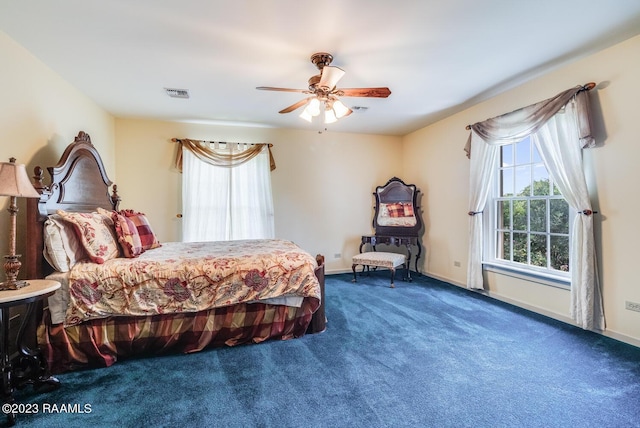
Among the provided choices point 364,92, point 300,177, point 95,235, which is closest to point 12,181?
point 95,235

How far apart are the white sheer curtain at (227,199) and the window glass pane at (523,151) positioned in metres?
3.51

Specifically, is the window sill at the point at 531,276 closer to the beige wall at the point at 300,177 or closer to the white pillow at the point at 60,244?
the beige wall at the point at 300,177

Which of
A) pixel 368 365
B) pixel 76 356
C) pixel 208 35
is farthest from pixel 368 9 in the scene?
pixel 76 356

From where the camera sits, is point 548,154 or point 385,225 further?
point 385,225

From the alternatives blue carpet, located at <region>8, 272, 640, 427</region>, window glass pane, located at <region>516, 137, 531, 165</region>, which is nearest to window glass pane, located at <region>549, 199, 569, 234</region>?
window glass pane, located at <region>516, 137, 531, 165</region>

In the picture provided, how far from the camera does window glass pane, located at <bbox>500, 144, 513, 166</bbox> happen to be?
12.2 feet

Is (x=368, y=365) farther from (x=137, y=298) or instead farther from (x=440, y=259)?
(x=440, y=259)

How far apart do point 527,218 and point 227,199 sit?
4.14 metres

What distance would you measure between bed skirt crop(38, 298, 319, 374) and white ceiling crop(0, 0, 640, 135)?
2.20m

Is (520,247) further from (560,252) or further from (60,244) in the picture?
(60,244)

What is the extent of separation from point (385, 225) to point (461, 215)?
1.27 meters

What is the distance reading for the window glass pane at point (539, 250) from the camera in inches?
130

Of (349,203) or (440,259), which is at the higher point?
(349,203)

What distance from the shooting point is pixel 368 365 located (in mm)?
2178
